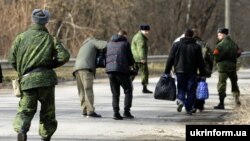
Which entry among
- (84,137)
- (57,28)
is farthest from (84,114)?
(57,28)

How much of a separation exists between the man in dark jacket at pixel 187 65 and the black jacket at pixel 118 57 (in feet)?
3.62

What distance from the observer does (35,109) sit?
9.85 metres

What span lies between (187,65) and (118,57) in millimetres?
1536

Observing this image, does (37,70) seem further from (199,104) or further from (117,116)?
(199,104)

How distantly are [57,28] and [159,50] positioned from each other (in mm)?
12938

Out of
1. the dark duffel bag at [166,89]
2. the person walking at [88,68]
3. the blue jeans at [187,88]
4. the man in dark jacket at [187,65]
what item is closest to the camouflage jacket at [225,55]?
the man in dark jacket at [187,65]

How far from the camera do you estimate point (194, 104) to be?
1517cm

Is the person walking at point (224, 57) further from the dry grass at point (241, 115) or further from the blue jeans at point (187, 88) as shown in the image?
the blue jeans at point (187, 88)

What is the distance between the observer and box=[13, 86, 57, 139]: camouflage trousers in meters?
9.73

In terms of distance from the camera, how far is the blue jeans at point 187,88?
1450 centimetres

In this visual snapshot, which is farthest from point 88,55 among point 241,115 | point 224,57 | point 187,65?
point 224,57

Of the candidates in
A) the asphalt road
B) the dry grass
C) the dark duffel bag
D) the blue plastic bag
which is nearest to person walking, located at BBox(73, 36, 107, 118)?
the asphalt road

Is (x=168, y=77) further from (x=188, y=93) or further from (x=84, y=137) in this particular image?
(x=84, y=137)

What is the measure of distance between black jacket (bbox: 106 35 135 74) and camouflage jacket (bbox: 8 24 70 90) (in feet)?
12.7
